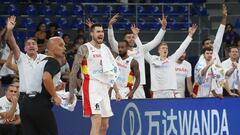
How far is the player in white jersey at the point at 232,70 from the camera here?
58.0ft

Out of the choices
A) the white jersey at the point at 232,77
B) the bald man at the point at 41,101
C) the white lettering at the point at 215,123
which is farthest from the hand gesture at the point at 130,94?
the bald man at the point at 41,101

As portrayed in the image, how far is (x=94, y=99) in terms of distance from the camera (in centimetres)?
1328

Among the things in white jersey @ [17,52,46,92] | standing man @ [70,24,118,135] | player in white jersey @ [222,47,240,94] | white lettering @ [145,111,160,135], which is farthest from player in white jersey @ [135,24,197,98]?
white jersey @ [17,52,46,92]

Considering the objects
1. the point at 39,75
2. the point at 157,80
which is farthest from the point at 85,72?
the point at 157,80

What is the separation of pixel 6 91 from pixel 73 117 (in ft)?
4.73

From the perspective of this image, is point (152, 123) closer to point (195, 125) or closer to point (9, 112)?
point (195, 125)

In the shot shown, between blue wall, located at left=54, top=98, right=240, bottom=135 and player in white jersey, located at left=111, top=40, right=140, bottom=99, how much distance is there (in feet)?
1.74

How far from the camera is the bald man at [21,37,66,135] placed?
11.4 metres

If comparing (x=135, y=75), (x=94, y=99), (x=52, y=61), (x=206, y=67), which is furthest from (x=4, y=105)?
(x=206, y=67)

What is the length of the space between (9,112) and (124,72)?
8.78ft

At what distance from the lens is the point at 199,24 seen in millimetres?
25000

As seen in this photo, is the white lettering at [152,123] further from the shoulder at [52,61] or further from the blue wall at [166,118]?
the shoulder at [52,61]

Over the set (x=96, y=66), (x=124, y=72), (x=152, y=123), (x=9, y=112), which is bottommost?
(x=152, y=123)

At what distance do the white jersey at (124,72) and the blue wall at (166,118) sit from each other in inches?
27.2
